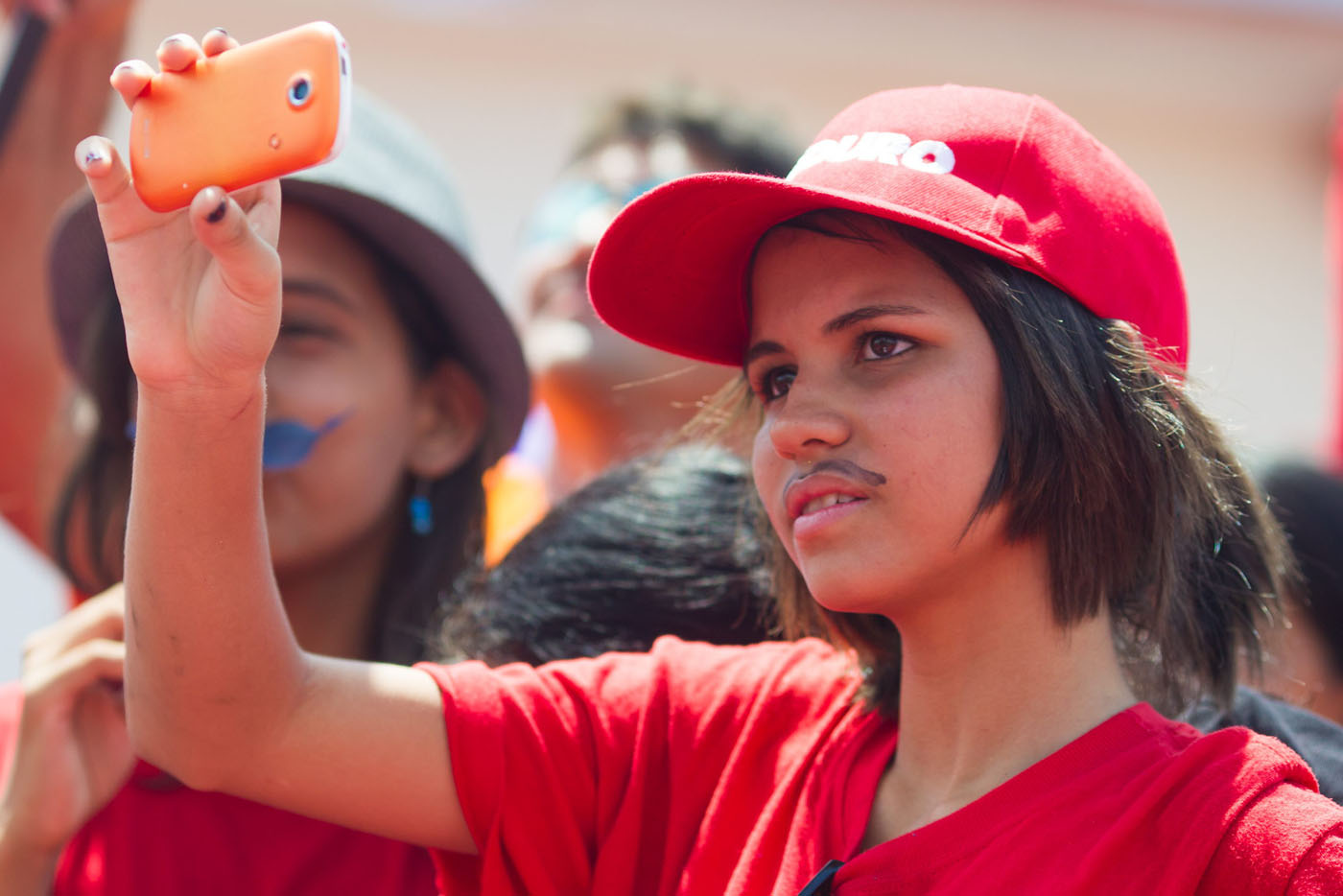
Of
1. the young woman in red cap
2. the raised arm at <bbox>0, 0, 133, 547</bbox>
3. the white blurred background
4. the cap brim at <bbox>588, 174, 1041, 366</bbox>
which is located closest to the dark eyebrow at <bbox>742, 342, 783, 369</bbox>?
the young woman in red cap

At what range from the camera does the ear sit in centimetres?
180

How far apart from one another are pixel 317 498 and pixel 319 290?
26 cm

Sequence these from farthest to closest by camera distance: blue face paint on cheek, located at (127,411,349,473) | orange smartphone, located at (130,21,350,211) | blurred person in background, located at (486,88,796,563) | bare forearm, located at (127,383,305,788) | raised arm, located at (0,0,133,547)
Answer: blurred person in background, located at (486,88,796,563) < raised arm, located at (0,0,133,547) < blue face paint on cheek, located at (127,411,349,473) < bare forearm, located at (127,383,305,788) < orange smartphone, located at (130,21,350,211)

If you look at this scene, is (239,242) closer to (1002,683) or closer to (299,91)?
(299,91)

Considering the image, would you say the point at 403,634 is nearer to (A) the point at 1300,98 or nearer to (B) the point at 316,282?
(B) the point at 316,282

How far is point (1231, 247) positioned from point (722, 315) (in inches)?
246

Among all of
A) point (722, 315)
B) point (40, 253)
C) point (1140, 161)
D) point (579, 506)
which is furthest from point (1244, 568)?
point (1140, 161)

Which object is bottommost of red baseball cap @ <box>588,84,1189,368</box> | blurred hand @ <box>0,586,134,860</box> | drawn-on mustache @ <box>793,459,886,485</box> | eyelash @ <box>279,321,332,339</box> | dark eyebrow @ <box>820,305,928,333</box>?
blurred hand @ <box>0,586,134,860</box>

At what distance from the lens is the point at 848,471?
117 cm

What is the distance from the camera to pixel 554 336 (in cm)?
258

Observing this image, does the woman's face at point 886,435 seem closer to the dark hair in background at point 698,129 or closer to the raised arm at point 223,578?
the raised arm at point 223,578

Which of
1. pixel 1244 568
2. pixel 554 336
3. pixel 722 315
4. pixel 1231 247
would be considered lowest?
pixel 1231 247

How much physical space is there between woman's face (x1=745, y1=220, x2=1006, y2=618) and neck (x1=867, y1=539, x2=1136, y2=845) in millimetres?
30

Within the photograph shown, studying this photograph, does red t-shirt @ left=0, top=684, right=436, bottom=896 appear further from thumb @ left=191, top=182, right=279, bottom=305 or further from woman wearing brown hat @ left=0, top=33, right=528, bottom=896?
thumb @ left=191, top=182, right=279, bottom=305
